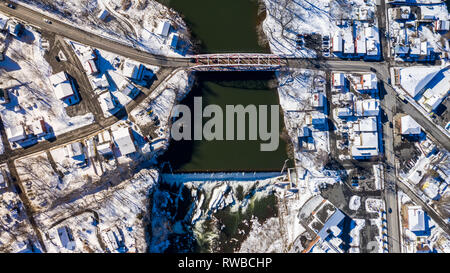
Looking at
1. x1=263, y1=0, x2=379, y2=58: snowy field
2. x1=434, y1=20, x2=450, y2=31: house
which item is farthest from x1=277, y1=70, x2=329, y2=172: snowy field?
x1=434, y1=20, x2=450, y2=31: house

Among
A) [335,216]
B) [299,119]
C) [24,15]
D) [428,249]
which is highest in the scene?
[24,15]

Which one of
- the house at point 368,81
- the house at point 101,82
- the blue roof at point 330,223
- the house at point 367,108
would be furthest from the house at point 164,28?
the blue roof at point 330,223

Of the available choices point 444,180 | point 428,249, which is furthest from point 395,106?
point 428,249

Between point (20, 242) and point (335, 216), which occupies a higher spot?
point (335, 216)

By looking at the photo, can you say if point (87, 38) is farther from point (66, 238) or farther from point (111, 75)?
point (66, 238)

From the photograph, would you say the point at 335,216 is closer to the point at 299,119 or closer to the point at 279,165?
the point at 279,165

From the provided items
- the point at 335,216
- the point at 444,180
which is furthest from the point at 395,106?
the point at 335,216

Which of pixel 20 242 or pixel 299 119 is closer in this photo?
pixel 20 242
